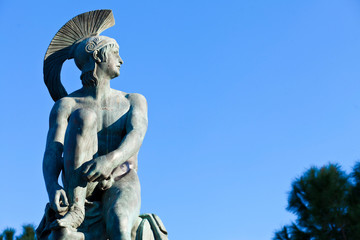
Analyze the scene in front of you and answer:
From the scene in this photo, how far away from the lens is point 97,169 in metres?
4.20

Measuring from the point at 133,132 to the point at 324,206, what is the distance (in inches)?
348

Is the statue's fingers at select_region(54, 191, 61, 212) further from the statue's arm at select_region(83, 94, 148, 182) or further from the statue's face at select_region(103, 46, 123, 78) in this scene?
the statue's face at select_region(103, 46, 123, 78)

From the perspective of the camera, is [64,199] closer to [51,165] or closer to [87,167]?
[87,167]

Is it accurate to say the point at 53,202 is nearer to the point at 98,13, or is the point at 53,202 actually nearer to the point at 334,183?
the point at 98,13

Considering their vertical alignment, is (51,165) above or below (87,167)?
above

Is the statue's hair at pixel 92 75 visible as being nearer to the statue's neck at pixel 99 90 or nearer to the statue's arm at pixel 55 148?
the statue's neck at pixel 99 90

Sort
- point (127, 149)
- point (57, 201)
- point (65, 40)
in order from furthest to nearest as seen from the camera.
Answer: point (65, 40) → point (127, 149) → point (57, 201)

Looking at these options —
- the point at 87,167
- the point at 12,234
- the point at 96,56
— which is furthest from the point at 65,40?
Result: the point at 12,234

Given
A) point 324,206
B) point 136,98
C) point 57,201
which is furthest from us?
point 324,206

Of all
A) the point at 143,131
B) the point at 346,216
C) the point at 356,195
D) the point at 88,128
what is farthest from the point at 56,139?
the point at 356,195

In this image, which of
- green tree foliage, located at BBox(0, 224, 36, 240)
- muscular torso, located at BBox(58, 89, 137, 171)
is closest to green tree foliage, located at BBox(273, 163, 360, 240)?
green tree foliage, located at BBox(0, 224, 36, 240)

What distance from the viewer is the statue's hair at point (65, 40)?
5.29 metres

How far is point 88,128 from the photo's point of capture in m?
4.29

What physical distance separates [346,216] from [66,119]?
9.18 m
